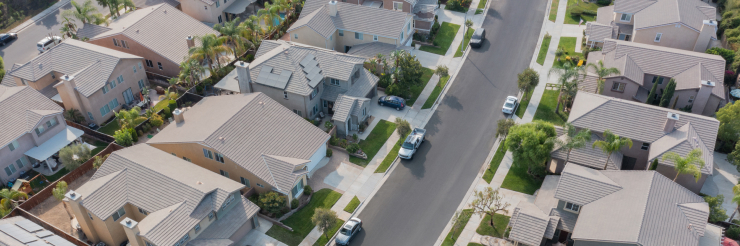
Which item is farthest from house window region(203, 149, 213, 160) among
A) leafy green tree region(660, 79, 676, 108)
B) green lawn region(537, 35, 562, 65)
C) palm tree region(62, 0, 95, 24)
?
leafy green tree region(660, 79, 676, 108)

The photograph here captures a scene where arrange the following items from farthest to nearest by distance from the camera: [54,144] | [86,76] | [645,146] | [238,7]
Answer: [238,7], [86,76], [54,144], [645,146]

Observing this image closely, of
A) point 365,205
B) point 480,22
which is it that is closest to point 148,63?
point 365,205

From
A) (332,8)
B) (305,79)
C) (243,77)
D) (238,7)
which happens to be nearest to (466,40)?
(332,8)

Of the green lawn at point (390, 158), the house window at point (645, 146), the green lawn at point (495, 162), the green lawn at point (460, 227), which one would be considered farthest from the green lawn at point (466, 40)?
the green lawn at point (460, 227)

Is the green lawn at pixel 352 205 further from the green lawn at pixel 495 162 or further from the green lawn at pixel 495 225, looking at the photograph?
the green lawn at pixel 495 162

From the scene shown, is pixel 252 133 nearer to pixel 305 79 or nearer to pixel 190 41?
pixel 305 79

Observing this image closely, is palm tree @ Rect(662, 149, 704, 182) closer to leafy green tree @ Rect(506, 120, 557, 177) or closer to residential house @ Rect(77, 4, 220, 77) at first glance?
leafy green tree @ Rect(506, 120, 557, 177)
